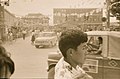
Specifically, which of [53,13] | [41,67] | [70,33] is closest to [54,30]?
[53,13]

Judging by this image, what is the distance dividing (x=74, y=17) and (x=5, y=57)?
5816 millimetres

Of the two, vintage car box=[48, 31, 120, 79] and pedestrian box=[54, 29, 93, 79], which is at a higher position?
pedestrian box=[54, 29, 93, 79]

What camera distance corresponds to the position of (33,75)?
19.5 ft

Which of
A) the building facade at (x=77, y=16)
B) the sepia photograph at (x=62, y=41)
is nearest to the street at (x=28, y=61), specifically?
the sepia photograph at (x=62, y=41)

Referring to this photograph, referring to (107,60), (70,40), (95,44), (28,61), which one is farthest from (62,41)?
(28,61)

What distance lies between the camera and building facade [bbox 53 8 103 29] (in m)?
6.63

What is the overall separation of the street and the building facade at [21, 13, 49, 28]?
0.68m

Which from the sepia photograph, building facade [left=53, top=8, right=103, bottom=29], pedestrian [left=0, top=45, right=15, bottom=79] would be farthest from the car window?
pedestrian [left=0, top=45, right=15, bottom=79]

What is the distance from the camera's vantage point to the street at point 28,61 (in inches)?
238

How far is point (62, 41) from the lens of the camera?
4.23 ft

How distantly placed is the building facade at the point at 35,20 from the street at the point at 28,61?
681 millimetres

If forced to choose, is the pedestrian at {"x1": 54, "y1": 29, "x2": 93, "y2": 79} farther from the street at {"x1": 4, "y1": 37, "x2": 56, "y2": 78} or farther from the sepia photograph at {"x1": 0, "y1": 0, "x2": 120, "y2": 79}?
the street at {"x1": 4, "y1": 37, "x2": 56, "y2": 78}

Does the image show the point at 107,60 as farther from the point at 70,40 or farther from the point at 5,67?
the point at 5,67

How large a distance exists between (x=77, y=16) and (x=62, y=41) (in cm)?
539
